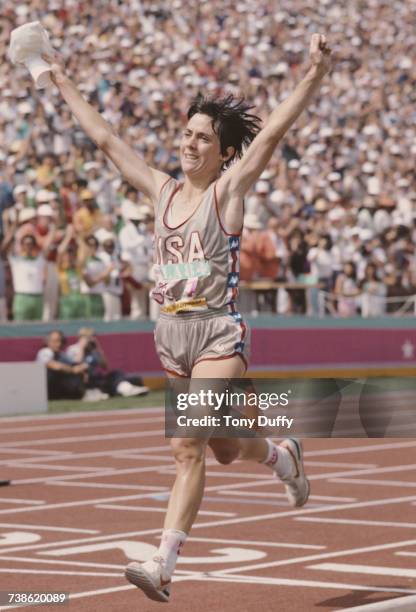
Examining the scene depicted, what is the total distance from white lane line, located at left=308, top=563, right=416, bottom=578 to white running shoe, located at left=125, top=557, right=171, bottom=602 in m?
1.99

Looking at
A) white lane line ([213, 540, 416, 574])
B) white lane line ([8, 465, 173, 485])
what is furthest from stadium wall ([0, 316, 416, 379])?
white lane line ([213, 540, 416, 574])

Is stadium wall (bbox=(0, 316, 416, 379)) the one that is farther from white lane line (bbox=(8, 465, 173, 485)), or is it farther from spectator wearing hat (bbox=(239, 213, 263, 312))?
white lane line (bbox=(8, 465, 173, 485))

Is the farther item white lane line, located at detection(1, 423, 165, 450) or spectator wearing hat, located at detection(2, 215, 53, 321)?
spectator wearing hat, located at detection(2, 215, 53, 321)

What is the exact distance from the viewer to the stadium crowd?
23391 millimetres

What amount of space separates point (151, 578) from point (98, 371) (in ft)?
53.9

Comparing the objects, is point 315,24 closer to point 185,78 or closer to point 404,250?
point 185,78

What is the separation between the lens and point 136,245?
2392 centimetres

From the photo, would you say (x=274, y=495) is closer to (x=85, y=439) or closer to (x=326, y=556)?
(x=326, y=556)

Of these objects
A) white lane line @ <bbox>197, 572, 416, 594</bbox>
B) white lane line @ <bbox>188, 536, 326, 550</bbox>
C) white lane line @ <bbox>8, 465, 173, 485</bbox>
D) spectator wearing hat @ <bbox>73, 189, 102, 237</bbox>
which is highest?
spectator wearing hat @ <bbox>73, 189, 102, 237</bbox>

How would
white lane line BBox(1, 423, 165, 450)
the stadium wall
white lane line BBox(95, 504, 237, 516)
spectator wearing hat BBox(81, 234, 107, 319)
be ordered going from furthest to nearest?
the stadium wall
spectator wearing hat BBox(81, 234, 107, 319)
white lane line BBox(1, 423, 165, 450)
white lane line BBox(95, 504, 237, 516)

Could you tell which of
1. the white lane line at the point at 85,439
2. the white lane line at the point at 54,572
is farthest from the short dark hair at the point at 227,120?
the white lane line at the point at 85,439

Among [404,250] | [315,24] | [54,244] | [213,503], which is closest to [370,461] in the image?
[213,503]

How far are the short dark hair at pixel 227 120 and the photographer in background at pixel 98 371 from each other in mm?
14676

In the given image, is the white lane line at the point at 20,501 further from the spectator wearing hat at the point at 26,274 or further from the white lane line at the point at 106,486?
the spectator wearing hat at the point at 26,274
